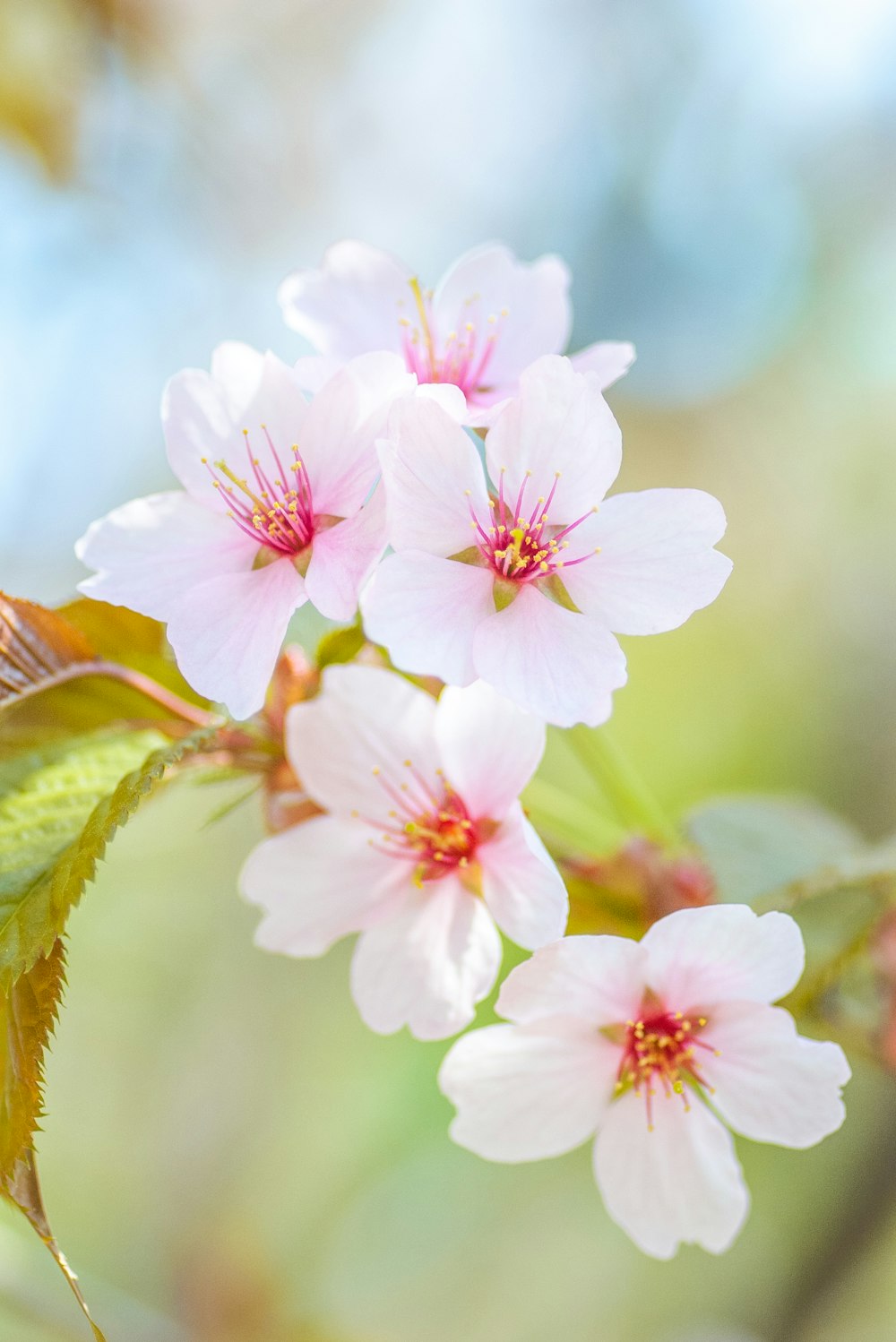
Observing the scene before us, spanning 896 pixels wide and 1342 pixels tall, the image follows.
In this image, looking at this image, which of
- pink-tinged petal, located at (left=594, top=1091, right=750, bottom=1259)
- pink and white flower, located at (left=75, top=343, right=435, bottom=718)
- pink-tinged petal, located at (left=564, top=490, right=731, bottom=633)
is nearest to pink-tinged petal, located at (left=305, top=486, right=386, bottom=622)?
pink and white flower, located at (left=75, top=343, right=435, bottom=718)

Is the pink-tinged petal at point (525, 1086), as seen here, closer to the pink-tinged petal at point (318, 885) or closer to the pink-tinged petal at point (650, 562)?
the pink-tinged petal at point (318, 885)

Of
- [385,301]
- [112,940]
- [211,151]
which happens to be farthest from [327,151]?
[385,301]

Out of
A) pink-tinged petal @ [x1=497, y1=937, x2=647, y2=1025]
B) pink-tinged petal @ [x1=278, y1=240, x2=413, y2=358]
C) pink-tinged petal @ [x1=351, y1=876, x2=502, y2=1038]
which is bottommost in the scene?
pink-tinged petal @ [x1=497, y1=937, x2=647, y2=1025]

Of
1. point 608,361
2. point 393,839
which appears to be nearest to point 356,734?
point 393,839

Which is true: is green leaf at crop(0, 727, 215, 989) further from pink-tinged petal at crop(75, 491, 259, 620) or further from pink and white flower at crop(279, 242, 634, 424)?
pink and white flower at crop(279, 242, 634, 424)

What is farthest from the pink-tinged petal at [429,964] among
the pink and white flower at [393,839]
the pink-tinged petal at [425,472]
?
the pink-tinged petal at [425,472]

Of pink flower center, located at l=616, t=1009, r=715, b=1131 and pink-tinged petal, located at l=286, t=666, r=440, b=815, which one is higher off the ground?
pink-tinged petal, located at l=286, t=666, r=440, b=815

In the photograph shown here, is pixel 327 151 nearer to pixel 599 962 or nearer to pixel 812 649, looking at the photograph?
pixel 812 649
